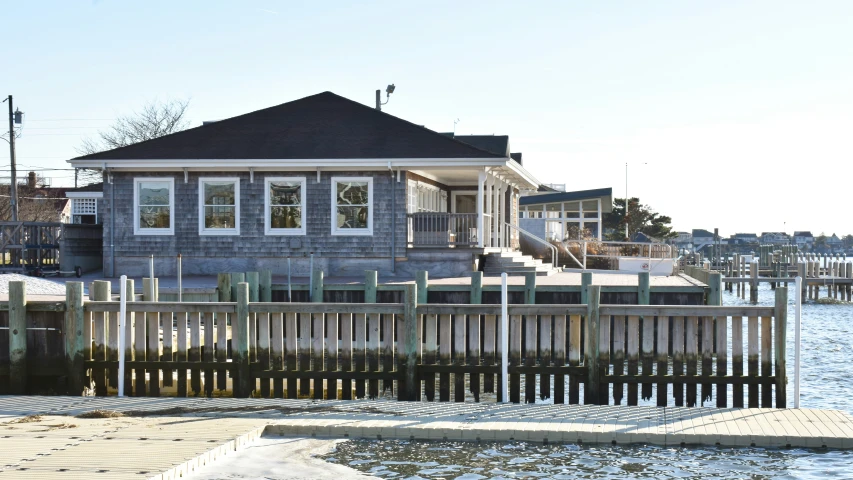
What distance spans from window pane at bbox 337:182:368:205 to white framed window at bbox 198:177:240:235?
9.88ft

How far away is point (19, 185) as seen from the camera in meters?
78.0

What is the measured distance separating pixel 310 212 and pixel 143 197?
5024 mm

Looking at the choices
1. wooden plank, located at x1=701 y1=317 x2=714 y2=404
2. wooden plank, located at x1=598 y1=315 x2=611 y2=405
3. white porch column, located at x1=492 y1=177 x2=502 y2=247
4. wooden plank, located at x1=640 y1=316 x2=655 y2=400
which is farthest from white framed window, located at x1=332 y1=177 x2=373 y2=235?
wooden plank, located at x1=701 y1=317 x2=714 y2=404

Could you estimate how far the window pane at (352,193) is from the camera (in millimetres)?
29609

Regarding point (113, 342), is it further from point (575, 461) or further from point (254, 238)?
point (254, 238)

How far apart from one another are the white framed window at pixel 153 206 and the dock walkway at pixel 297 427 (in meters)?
17.4

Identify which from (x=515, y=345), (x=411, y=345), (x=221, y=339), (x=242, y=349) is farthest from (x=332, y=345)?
(x=515, y=345)

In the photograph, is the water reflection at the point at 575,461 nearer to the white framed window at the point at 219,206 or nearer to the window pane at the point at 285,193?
the window pane at the point at 285,193

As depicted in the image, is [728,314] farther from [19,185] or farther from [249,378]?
[19,185]

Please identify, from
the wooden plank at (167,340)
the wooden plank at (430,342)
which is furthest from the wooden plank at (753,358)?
the wooden plank at (167,340)

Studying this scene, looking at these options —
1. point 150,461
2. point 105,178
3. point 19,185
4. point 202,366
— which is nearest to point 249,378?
point 202,366

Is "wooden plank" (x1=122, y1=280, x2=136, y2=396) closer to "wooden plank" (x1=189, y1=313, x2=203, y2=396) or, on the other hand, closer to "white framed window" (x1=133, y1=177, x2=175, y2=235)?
"wooden plank" (x1=189, y1=313, x2=203, y2=396)

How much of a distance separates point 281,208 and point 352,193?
84.2 inches

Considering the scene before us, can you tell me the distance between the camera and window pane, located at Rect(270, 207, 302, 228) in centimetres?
2983
